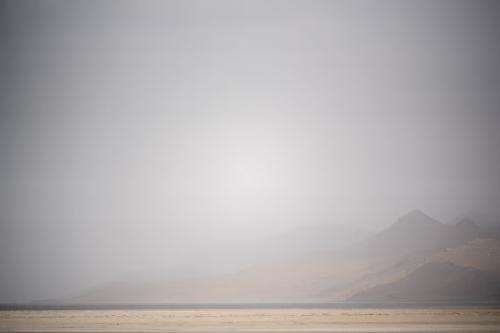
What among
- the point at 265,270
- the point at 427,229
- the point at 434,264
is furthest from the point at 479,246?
the point at 265,270

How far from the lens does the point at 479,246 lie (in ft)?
252

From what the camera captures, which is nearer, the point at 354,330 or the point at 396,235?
the point at 354,330

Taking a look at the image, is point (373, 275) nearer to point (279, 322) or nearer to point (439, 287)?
point (439, 287)

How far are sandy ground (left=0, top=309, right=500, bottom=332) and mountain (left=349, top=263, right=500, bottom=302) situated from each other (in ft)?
69.7

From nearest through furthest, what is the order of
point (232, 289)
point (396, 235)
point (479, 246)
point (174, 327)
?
point (174, 327)
point (479, 246)
point (232, 289)
point (396, 235)

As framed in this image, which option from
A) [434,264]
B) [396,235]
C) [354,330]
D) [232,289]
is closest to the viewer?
[354,330]

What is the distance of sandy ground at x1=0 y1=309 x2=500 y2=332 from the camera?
31.6 metres

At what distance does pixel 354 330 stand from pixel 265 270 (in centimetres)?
7488

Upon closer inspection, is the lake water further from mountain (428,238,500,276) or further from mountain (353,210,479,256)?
mountain (353,210,479,256)

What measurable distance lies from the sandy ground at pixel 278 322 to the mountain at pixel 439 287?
69.7 feet

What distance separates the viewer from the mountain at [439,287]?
62.8 meters

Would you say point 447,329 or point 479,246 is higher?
point 479,246

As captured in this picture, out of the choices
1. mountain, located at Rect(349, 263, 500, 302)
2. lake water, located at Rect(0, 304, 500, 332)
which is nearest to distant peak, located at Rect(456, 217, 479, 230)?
mountain, located at Rect(349, 263, 500, 302)

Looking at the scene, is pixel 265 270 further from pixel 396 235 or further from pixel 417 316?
pixel 417 316
